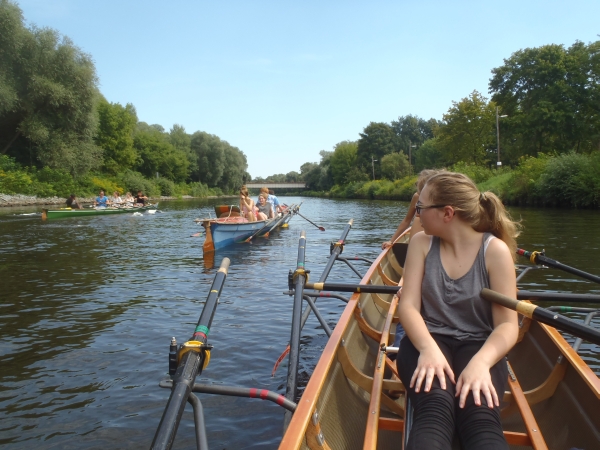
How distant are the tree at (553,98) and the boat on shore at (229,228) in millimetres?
31629

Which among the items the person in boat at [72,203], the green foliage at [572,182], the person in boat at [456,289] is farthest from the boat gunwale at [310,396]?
the green foliage at [572,182]

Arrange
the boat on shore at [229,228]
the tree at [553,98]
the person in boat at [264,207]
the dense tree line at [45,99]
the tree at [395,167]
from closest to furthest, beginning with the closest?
the boat on shore at [229,228] < the person in boat at [264,207] < the dense tree line at [45,99] < the tree at [553,98] < the tree at [395,167]

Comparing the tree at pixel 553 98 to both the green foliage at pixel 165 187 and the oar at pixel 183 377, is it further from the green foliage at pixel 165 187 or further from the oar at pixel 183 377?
the oar at pixel 183 377

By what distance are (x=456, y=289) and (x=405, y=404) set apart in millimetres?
697

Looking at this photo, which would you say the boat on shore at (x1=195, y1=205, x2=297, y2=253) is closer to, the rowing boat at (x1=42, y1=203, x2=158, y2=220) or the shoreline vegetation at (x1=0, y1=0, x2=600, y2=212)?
the rowing boat at (x1=42, y1=203, x2=158, y2=220)

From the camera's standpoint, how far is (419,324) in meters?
2.62

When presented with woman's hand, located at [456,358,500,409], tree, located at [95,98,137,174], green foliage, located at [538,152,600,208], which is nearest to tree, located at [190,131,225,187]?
tree, located at [95,98,137,174]

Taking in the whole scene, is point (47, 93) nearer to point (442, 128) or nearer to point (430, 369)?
point (442, 128)

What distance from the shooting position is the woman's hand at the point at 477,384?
7.41 feet

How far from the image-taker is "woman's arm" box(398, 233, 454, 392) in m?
2.37

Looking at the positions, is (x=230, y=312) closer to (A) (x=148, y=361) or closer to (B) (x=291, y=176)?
(A) (x=148, y=361)

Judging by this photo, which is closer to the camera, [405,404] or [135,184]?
[405,404]

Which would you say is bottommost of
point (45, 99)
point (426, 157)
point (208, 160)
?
point (426, 157)

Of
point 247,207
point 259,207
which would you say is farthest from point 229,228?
point 259,207
